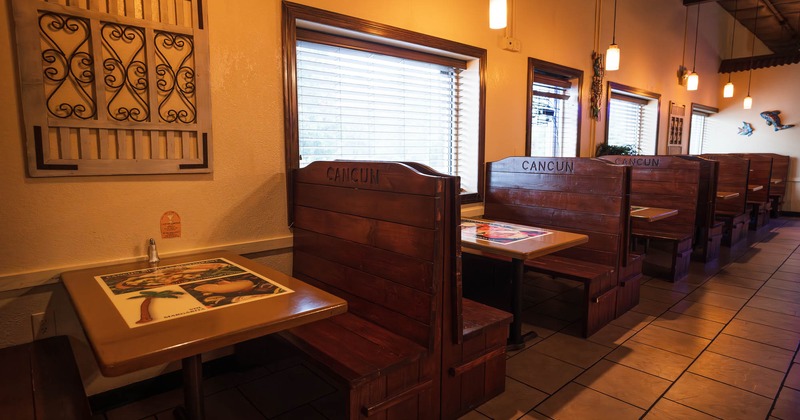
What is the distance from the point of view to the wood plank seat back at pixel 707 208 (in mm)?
4816

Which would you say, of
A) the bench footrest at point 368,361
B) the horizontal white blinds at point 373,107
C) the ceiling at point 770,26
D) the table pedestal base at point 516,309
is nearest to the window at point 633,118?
the ceiling at point 770,26

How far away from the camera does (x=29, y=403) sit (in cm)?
152

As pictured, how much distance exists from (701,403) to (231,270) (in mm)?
2382

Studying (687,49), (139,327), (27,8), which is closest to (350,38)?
(27,8)

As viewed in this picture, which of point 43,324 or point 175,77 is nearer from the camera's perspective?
point 43,324

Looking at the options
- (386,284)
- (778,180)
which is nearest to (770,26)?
(778,180)

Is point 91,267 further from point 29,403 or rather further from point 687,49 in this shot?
point 687,49

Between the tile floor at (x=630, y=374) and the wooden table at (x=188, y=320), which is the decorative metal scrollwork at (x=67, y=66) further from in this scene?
the tile floor at (x=630, y=374)

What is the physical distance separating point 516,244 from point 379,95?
159 centimetres

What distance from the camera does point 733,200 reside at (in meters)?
6.36

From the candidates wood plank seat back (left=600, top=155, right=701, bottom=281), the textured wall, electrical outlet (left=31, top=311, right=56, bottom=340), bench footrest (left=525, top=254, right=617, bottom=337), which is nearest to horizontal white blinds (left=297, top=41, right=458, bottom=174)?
the textured wall

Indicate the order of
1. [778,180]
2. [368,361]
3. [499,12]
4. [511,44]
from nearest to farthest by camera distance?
[368,361], [499,12], [511,44], [778,180]

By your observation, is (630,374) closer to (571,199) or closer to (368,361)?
(571,199)

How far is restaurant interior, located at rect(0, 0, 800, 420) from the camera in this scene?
6.12 feet
